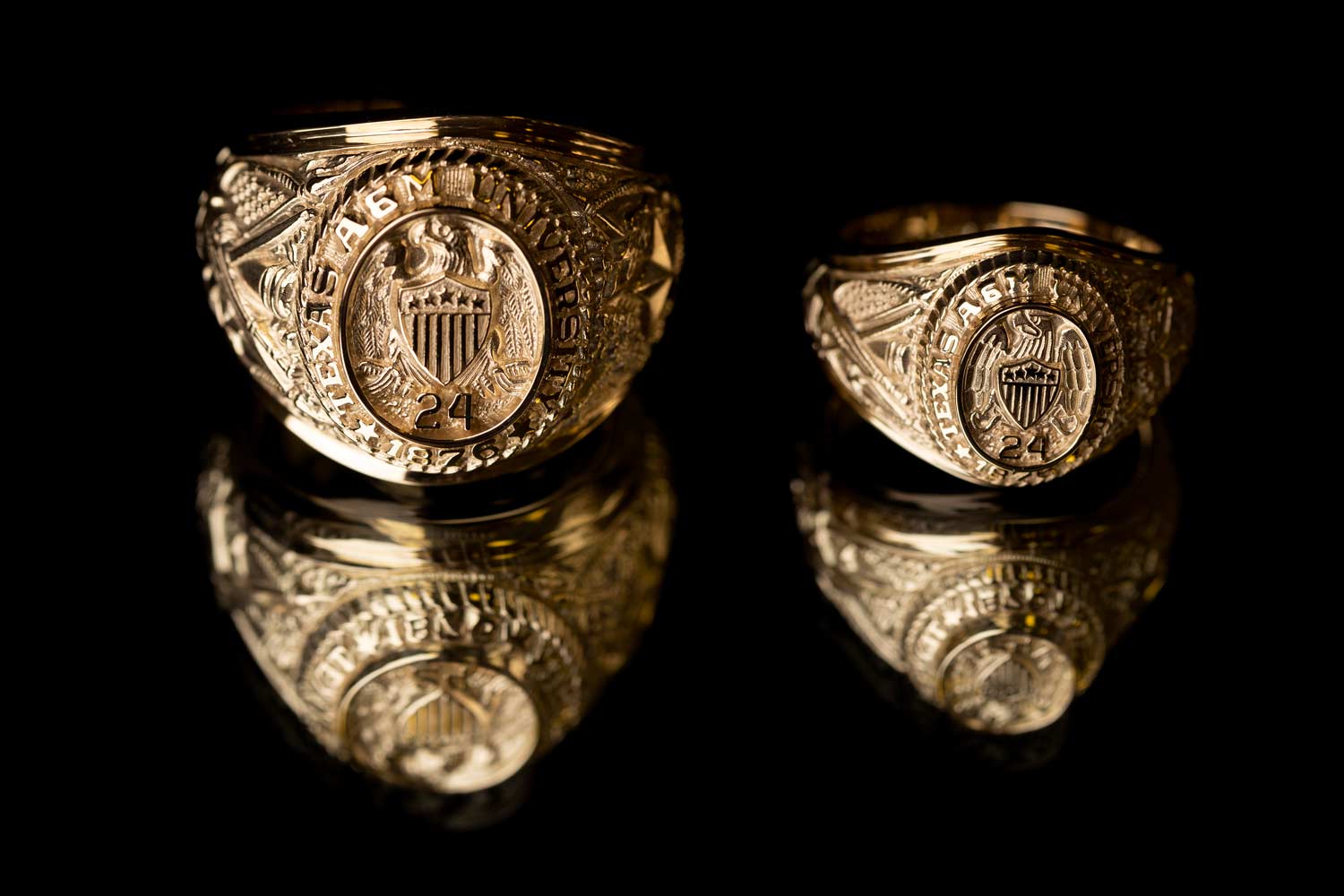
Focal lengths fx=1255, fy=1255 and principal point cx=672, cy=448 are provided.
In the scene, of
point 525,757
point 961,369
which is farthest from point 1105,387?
point 525,757

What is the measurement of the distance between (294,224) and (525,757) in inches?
23.1

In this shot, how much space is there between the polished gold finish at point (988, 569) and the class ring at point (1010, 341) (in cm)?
7

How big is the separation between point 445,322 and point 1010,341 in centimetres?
59

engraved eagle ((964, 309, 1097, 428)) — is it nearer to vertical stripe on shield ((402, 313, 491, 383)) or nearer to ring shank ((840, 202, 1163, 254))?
vertical stripe on shield ((402, 313, 491, 383))

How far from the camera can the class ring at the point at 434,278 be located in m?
1.23

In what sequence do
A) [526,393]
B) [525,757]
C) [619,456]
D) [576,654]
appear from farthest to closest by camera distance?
[619,456] < [526,393] < [576,654] < [525,757]

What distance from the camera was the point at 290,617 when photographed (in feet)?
4.03

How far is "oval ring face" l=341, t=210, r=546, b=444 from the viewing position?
4.07 feet

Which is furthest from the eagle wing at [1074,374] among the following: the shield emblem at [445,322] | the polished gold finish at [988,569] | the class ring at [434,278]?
the shield emblem at [445,322]

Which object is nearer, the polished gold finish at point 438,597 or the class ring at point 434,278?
the polished gold finish at point 438,597

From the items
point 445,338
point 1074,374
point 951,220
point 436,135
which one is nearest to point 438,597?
point 445,338

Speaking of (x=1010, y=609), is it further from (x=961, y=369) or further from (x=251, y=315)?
(x=251, y=315)

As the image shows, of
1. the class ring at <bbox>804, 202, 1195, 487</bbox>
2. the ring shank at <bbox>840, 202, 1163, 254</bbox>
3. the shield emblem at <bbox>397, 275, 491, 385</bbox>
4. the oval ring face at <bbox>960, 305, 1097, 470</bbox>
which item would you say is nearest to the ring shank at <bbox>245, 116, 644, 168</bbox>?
the shield emblem at <bbox>397, 275, 491, 385</bbox>

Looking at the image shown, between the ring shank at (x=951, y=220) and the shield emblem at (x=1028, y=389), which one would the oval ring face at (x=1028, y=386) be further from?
the ring shank at (x=951, y=220)
